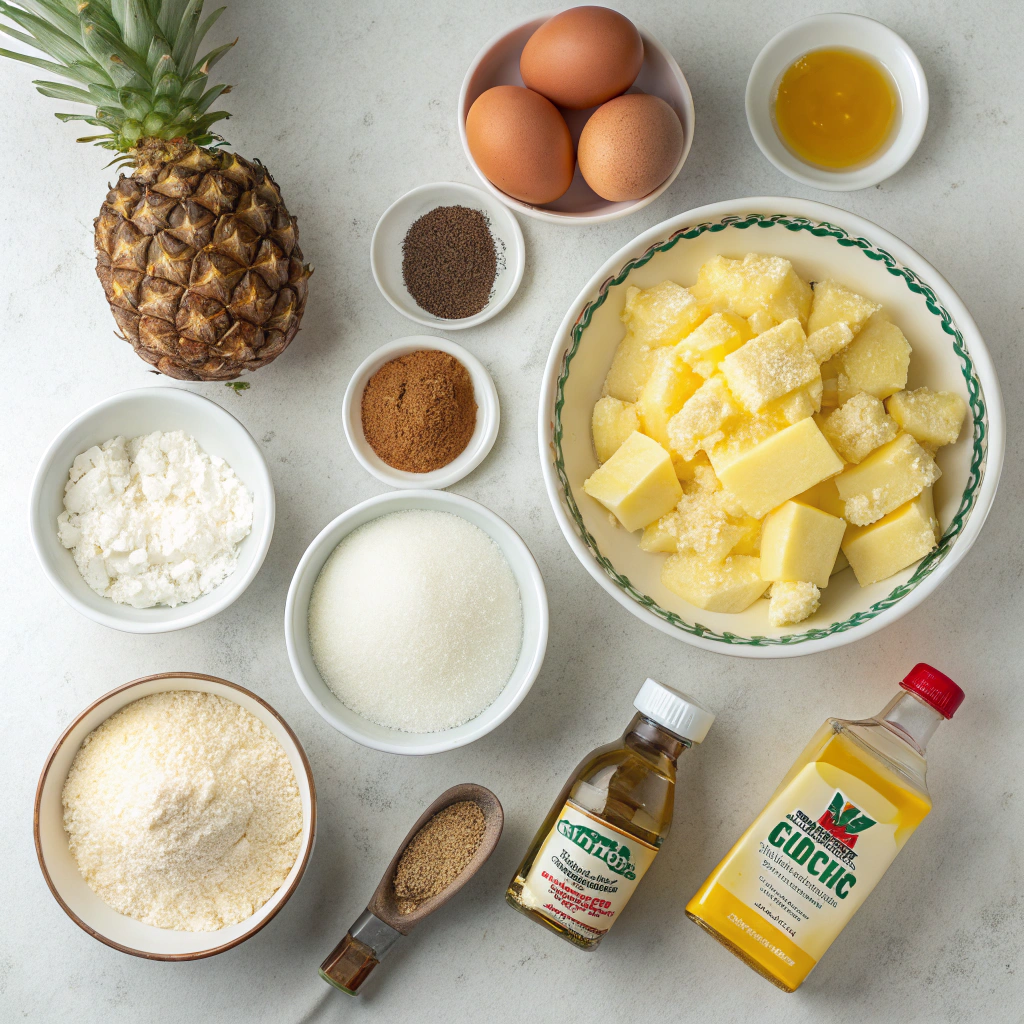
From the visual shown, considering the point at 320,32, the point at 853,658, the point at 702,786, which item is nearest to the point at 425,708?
the point at 702,786

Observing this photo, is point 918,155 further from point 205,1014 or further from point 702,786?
point 205,1014

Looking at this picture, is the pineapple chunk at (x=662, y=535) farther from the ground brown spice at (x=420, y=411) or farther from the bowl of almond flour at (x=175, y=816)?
the bowl of almond flour at (x=175, y=816)

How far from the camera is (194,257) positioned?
4.15 ft

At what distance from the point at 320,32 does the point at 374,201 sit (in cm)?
33

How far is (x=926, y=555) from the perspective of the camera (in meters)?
1.22

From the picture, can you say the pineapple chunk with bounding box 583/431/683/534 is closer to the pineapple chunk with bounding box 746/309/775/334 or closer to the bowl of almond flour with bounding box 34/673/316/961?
the pineapple chunk with bounding box 746/309/775/334

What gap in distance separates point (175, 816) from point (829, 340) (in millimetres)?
1286

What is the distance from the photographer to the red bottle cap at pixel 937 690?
1.29 meters

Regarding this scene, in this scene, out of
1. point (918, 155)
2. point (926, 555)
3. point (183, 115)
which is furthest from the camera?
point (918, 155)

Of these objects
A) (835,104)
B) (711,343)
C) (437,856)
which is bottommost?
(437,856)

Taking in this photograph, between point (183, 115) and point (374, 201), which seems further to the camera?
point (374, 201)

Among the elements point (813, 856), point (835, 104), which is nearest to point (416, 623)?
point (813, 856)

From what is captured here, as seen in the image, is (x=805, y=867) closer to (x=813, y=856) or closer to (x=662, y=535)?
(x=813, y=856)

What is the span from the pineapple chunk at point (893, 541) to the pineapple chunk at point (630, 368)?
0.42m
